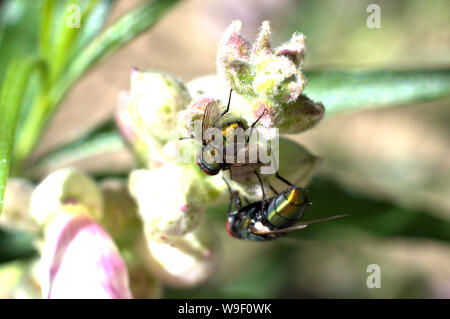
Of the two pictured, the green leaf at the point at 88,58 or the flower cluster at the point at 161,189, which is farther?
the green leaf at the point at 88,58

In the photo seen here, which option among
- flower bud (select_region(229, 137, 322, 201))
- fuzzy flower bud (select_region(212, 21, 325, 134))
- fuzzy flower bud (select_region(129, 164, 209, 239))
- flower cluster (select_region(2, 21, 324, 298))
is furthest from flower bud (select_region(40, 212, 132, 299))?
fuzzy flower bud (select_region(212, 21, 325, 134))

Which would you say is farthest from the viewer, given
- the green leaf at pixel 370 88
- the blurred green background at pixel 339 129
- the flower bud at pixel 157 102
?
the blurred green background at pixel 339 129

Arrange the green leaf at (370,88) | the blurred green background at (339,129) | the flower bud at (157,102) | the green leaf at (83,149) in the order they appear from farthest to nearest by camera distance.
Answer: the blurred green background at (339,129) < the green leaf at (83,149) < the green leaf at (370,88) < the flower bud at (157,102)

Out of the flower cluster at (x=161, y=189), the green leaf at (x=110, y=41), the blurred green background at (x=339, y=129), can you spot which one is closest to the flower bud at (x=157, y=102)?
the flower cluster at (x=161, y=189)

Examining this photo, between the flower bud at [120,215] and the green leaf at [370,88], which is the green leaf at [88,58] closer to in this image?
the flower bud at [120,215]

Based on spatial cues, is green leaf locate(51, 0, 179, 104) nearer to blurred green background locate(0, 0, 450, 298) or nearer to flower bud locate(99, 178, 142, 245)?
flower bud locate(99, 178, 142, 245)

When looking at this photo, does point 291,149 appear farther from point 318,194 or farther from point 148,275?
point 318,194
